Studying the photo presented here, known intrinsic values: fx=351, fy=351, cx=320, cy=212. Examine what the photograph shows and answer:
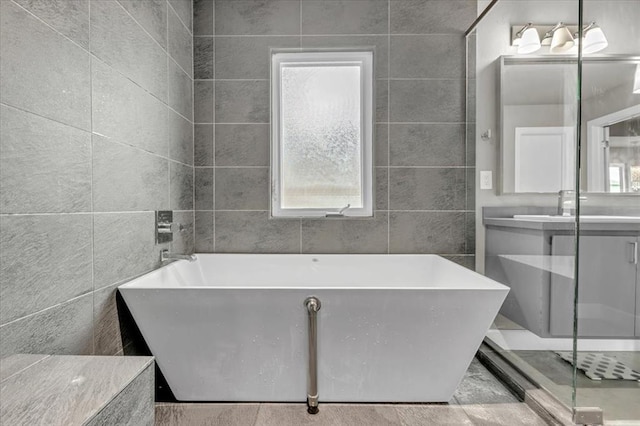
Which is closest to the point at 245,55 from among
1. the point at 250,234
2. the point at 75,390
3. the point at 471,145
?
the point at 250,234

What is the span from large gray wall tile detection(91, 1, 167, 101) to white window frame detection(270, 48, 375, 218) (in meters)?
0.76

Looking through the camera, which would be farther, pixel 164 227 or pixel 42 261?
pixel 164 227

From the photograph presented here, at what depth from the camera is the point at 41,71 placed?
1.14 metres

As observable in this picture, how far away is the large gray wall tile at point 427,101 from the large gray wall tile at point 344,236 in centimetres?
74

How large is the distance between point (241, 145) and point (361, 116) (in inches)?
34.4

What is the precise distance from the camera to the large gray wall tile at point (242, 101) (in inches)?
96.3

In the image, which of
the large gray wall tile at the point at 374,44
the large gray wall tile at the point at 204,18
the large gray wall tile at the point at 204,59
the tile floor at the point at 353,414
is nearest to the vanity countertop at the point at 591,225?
the tile floor at the point at 353,414

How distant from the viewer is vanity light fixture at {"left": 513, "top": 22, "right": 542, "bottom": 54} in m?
1.87

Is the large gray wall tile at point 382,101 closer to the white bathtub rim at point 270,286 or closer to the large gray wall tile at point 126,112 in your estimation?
the white bathtub rim at point 270,286

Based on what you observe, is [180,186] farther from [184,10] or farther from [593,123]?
[593,123]

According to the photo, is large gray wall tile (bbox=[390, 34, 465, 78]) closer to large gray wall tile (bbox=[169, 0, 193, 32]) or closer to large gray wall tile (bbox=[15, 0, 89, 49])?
large gray wall tile (bbox=[169, 0, 193, 32])

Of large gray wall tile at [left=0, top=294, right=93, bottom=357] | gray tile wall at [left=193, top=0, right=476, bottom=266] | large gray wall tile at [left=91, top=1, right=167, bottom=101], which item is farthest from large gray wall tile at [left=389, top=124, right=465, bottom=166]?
large gray wall tile at [left=0, top=294, right=93, bottom=357]

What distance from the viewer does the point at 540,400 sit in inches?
65.0

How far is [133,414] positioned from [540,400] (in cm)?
173
